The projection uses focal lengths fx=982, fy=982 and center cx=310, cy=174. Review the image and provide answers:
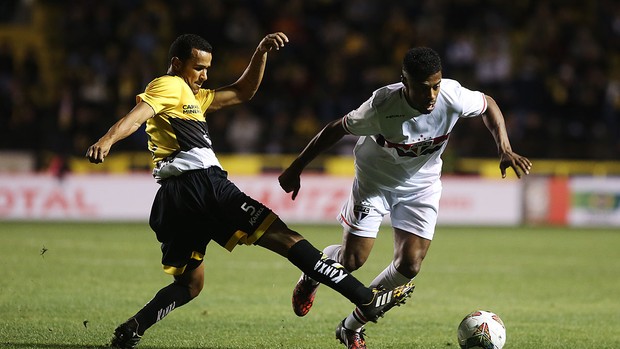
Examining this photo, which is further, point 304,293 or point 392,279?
point 304,293

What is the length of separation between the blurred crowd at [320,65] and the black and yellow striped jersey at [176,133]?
12.5 metres

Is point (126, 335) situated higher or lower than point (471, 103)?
lower

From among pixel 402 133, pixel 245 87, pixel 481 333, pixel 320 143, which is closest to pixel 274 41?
pixel 245 87

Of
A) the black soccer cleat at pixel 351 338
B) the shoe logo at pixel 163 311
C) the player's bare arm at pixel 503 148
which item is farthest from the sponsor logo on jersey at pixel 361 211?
the shoe logo at pixel 163 311

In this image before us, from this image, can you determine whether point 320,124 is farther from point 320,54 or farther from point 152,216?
point 152,216

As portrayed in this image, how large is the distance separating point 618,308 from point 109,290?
454cm

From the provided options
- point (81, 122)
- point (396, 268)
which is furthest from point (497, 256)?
point (81, 122)

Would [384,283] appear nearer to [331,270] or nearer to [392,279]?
[392,279]

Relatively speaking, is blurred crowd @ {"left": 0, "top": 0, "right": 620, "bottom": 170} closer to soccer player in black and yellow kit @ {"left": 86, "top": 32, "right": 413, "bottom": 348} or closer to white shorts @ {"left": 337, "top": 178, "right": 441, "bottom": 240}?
white shorts @ {"left": 337, "top": 178, "right": 441, "bottom": 240}

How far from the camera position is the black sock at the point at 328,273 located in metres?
5.51

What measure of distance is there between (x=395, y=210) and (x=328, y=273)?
1071 mm

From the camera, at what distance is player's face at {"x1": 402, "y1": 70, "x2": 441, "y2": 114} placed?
226 inches

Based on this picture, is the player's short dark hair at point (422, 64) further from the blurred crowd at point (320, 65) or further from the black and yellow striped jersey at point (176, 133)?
the blurred crowd at point (320, 65)

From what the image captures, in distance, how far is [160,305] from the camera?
19.9 ft
